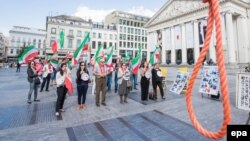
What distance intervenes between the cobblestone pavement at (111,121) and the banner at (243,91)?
391mm

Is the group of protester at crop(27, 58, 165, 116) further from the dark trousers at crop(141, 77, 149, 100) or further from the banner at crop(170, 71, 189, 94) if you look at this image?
the banner at crop(170, 71, 189, 94)

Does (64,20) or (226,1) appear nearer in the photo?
(226,1)

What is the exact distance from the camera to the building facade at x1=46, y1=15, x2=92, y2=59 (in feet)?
165

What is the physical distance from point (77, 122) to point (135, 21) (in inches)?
2606

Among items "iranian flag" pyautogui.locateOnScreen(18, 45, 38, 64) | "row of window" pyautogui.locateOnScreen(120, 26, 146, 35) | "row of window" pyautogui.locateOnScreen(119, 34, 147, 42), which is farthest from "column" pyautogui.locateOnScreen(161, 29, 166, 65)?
"iranian flag" pyautogui.locateOnScreen(18, 45, 38, 64)

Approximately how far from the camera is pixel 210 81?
25.0ft

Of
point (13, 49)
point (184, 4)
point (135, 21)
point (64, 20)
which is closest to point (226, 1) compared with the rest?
point (184, 4)

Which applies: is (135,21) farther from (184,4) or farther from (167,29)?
(184,4)

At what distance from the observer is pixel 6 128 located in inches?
187

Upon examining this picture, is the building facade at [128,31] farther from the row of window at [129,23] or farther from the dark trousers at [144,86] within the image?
the dark trousers at [144,86]

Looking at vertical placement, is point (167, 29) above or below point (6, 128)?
above

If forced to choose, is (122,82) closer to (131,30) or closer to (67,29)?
(67,29)

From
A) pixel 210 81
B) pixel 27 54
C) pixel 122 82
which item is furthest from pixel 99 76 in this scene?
pixel 210 81

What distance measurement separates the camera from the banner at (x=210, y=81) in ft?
24.0
